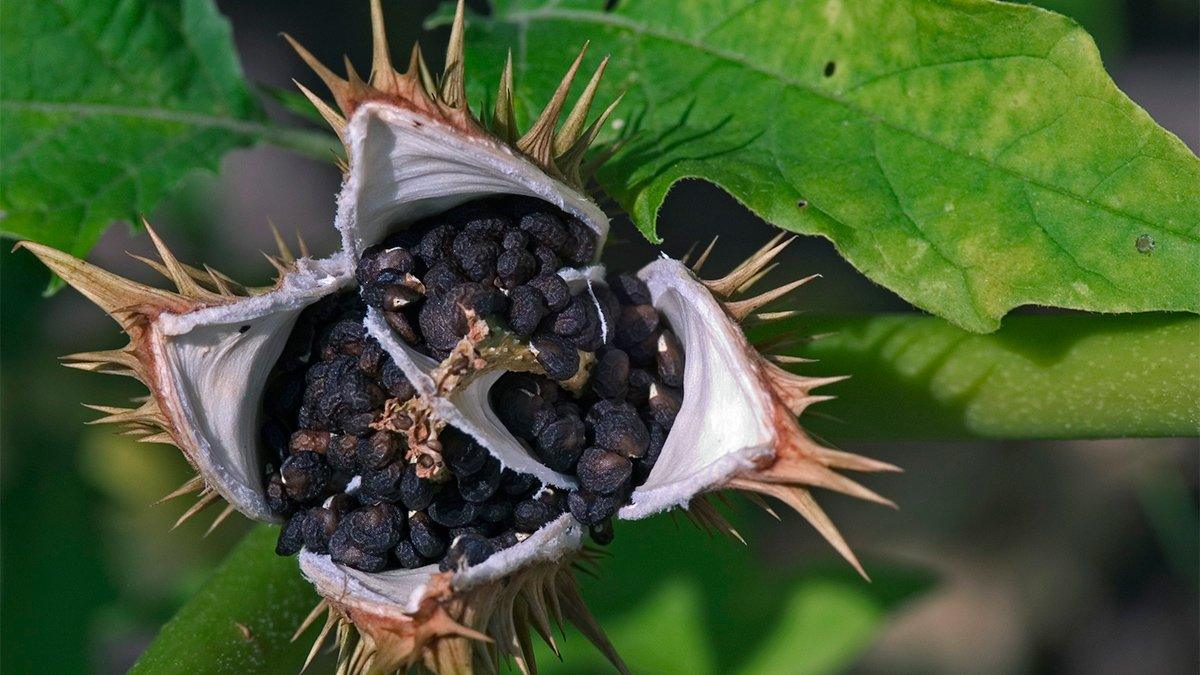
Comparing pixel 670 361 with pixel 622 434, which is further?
pixel 670 361

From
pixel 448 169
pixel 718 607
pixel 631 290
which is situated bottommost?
pixel 718 607

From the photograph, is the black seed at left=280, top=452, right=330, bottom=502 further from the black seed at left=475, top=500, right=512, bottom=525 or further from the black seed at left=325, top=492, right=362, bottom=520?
the black seed at left=475, top=500, right=512, bottom=525

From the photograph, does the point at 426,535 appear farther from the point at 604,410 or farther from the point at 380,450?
the point at 604,410

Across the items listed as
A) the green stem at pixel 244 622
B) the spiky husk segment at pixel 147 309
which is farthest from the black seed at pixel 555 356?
the green stem at pixel 244 622

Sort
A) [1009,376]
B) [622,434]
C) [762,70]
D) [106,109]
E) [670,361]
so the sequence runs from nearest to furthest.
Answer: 1. [622,434]
2. [670,361]
3. [1009,376]
4. [762,70]
5. [106,109]

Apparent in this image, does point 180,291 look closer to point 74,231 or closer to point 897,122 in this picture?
point 74,231

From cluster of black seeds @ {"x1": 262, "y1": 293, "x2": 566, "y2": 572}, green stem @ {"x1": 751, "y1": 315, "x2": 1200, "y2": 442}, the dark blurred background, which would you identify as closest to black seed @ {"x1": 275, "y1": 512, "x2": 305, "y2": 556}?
cluster of black seeds @ {"x1": 262, "y1": 293, "x2": 566, "y2": 572}

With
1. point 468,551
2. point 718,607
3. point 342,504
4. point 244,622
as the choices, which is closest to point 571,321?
point 468,551
